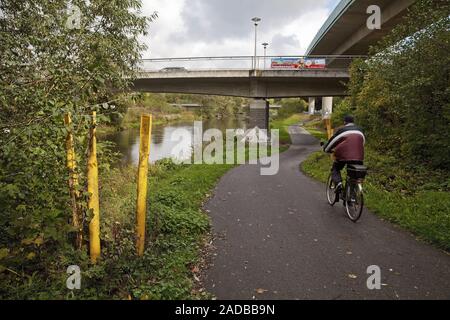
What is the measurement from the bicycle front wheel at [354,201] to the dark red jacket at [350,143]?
564mm

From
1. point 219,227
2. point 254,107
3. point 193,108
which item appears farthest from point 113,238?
point 193,108

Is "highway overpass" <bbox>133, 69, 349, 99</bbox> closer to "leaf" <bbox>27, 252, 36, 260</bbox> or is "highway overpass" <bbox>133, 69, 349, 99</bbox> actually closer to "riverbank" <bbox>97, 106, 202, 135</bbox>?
"riverbank" <bbox>97, 106, 202, 135</bbox>

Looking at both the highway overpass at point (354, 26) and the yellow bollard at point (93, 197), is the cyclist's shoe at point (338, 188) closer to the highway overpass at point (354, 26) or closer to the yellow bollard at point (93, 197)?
the yellow bollard at point (93, 197)

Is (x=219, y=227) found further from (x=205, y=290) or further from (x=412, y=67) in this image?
(x=412, y=67)

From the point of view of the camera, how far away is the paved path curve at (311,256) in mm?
3924

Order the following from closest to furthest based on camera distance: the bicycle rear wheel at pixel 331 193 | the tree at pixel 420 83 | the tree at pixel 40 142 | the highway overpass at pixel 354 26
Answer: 1. the tree at pixel 40 142
2. the bicycle rear wheel at pixel 331 193
3. the tree at pixel 420 83
4. the highway overpass at pixel 354 26

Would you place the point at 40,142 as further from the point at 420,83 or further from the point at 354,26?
the point at 354,26

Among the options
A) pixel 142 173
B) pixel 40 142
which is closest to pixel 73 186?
pixel 40 142

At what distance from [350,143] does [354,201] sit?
117cm

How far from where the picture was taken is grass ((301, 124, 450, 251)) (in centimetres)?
578

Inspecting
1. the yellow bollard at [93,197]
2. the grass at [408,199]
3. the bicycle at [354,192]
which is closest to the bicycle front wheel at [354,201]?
the bicycle at [354,192]

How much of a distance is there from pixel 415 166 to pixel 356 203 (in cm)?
571

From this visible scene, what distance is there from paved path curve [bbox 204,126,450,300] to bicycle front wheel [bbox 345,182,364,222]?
176 millimetres

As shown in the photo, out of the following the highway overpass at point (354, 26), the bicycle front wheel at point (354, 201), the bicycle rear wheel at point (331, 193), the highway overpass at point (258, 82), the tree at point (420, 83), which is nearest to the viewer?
the bicycle front wheel at point (354, 201)
